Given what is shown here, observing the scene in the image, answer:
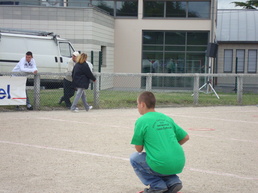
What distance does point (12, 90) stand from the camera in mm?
13148

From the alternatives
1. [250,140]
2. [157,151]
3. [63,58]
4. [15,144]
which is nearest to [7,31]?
[63,58]

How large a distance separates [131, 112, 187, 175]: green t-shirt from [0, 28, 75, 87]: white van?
1469 centimetres

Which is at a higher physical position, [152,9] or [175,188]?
[152,9]

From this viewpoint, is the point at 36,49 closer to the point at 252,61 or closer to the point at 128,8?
the point at 128,8

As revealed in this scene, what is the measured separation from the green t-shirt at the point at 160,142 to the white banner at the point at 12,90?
8992 mm

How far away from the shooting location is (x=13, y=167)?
6555 millimetres

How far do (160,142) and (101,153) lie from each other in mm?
3057

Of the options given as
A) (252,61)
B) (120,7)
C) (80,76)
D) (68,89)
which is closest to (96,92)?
(68,89)

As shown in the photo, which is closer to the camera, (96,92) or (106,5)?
(96,92)

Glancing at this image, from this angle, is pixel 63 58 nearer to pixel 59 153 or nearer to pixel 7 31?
pixel 7 31

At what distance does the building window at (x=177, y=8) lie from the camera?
93.9 ft

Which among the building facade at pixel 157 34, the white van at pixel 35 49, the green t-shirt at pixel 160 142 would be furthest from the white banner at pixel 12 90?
the building facade at pixel 157 34

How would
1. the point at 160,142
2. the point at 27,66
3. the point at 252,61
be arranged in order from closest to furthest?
the point at 160,142, the point at 27,66, the point at 252,61

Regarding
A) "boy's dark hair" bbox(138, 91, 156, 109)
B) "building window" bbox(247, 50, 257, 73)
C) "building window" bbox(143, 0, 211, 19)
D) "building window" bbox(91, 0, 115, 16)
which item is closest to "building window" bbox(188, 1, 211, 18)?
"building window" bbox(143, 0, 211, 19)
